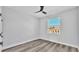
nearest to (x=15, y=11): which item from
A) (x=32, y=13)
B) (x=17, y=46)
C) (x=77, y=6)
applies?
(x=32, y=13)

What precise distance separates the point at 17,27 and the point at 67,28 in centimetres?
109

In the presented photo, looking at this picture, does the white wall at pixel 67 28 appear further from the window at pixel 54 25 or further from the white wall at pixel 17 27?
the white wall at pixel 17 27

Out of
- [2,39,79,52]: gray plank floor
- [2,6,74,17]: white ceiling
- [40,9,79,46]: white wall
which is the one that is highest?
[2,6,74,17]: white ceiling

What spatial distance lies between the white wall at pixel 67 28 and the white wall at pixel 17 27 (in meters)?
0.23

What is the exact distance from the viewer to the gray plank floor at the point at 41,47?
5.56ft

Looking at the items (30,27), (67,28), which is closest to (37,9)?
(30,27)

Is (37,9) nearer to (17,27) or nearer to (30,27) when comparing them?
(30,27)

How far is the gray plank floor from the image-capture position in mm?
1694

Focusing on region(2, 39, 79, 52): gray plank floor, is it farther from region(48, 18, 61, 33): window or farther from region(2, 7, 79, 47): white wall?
region(48, 18, 61, 33): window

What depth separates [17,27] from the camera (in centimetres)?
176

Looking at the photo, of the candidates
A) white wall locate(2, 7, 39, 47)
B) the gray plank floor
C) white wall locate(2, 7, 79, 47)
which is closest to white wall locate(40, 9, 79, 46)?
white wall locate(2, 7, 79, 47)

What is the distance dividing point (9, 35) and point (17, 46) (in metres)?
0.29

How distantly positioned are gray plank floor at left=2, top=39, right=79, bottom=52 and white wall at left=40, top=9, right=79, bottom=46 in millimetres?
118
